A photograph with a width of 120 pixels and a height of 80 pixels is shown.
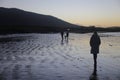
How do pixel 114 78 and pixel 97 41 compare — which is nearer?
pixel 114 78

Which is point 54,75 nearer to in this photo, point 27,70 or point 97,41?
point 27,70

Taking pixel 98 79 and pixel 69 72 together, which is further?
pixel 69 72

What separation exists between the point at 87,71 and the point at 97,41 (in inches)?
63.7

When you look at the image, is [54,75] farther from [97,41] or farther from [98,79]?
[97,41]

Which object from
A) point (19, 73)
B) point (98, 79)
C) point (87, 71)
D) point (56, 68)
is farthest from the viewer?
point (56, 68)

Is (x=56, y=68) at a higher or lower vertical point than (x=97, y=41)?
lower

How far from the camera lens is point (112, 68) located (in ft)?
50.3

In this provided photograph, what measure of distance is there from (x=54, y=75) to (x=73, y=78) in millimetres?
1076

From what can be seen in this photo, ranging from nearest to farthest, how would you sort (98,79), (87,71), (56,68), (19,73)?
(98,79) < (19,73) < (87,71) < (56,68)

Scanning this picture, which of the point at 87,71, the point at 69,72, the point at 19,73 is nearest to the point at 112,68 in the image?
the point at 87,71

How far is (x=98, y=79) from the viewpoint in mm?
12172

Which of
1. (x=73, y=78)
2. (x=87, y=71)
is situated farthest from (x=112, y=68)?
(x=73, y=78)

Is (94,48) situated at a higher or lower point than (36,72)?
higher

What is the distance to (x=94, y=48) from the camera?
47.1 ft
